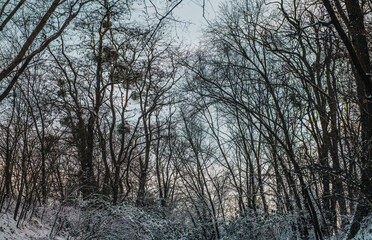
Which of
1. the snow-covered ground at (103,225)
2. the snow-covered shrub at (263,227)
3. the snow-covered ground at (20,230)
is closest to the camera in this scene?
the snow-covered ground at (20,230)

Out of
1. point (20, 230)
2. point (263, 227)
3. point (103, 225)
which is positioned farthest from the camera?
point (263, 227)

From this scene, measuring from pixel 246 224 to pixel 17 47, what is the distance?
8897 millimetres

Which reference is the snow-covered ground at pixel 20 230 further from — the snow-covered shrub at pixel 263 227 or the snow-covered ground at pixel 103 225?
the snow-covered shrub at pixel 263 227

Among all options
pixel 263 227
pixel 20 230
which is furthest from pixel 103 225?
pixel 263 227

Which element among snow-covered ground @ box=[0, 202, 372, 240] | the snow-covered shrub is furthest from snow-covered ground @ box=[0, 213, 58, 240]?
the snow-covered shrub

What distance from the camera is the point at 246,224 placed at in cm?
973

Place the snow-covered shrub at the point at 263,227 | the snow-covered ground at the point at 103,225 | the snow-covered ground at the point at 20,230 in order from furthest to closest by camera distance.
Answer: the snow-covered shrub at the point at 263,227, the snow-covered ground at the point at 103,225, the snow-covered ground at the point at 20,230

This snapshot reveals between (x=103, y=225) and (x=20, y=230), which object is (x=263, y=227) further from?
(x=20, y=230)

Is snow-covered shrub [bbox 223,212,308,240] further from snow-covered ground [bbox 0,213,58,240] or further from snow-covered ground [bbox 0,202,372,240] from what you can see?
snow-covered ground [bbox 0,213,58,240]

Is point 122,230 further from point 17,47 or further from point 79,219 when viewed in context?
point 17,47

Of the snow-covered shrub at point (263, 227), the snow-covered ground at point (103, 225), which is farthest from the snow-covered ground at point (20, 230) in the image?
the snow-covered shrub at point (263, 227)

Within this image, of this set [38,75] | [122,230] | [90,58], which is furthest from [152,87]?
[122,230]

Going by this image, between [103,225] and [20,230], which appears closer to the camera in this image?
[103,225]

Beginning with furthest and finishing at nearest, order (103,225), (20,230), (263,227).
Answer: (263,227) < (20,230) < (103,225)
